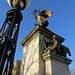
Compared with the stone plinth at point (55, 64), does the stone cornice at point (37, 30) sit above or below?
above

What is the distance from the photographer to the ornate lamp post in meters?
3.68

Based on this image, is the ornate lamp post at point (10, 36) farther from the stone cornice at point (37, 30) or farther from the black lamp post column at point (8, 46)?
the stone cornice at point (37, 30)

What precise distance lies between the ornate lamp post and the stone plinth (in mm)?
1713

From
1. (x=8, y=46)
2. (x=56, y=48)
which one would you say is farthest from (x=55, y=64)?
(x=8, y=46)

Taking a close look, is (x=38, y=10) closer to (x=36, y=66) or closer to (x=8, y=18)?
(x=8, y=18)

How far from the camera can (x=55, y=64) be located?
461cm

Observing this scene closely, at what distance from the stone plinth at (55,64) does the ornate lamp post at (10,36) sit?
1.71 m

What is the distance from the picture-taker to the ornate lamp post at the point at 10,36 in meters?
3.68

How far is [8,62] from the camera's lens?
160 inches

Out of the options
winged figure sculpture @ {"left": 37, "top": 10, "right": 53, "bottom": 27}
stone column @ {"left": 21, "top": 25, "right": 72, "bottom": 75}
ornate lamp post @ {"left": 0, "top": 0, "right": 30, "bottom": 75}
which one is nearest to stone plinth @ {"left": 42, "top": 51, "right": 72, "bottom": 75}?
stone column @ {"left": 21, "top": 25, "right": 72, "bottom": 75}

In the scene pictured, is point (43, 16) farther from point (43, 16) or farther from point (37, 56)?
point (37, 56)

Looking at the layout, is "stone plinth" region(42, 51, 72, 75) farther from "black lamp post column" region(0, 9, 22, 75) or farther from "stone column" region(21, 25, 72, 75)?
"black lamp post column" region(0, 9, 22, 75)

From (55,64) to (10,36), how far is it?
8.48 ft

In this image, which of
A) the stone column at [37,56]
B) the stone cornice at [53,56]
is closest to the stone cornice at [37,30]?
the stone column at [37,56]
